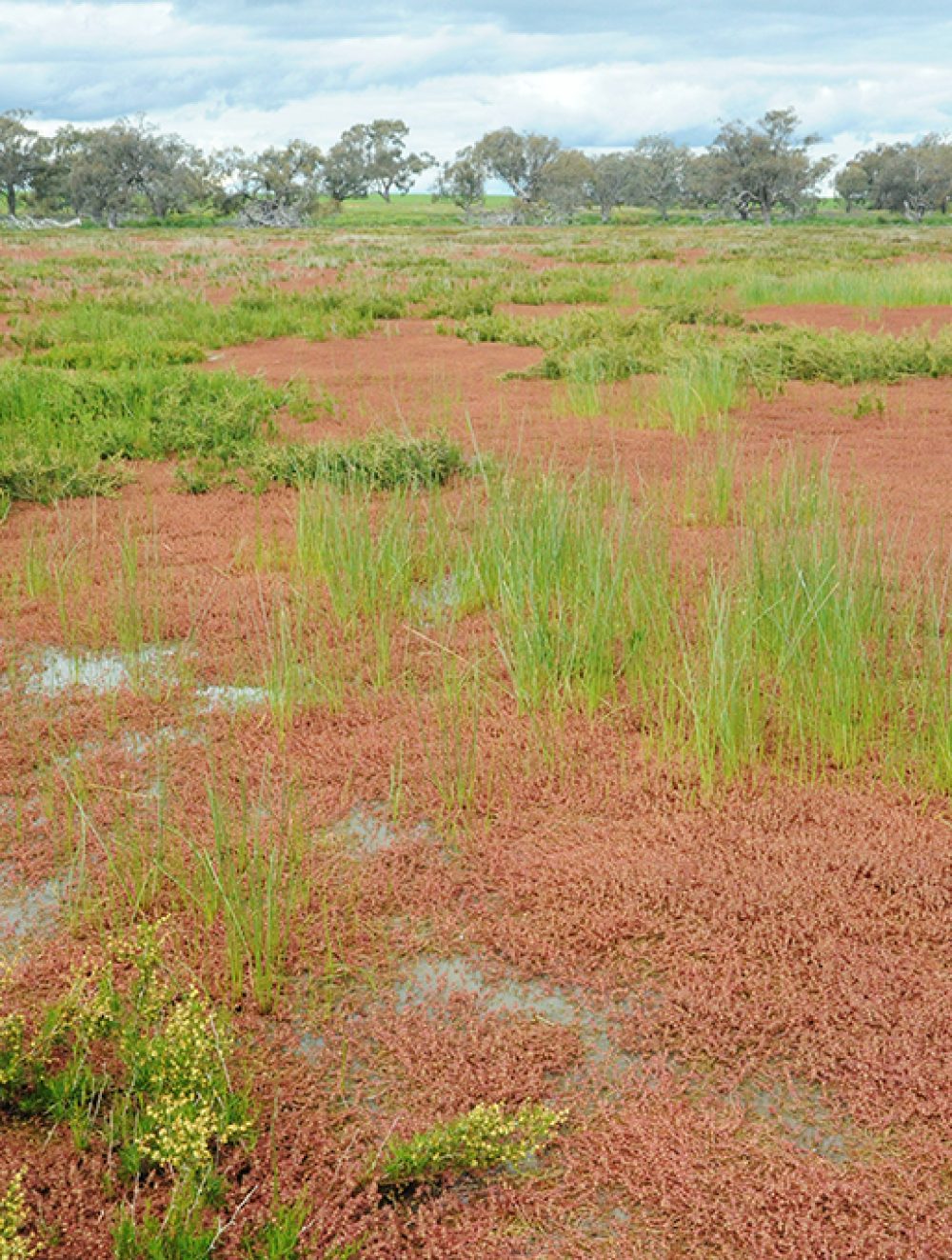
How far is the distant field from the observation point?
2.58m

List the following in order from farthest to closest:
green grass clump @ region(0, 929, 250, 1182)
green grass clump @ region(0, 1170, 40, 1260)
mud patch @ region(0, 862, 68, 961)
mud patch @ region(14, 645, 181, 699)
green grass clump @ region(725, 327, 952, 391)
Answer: green grass clump @ region(725, 327, 952, 391)
mud patch @ region(14, 645, 181, 699)
mud patch @ region(0, 862, 68, 961)
green grass clump @ region(0, 929, 250, 1182)
green grass clump @ region(0, 1170, 40, 1260)

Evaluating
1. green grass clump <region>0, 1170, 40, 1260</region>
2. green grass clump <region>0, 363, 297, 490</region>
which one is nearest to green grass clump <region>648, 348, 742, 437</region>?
green grass clump <region>0, 363, 297, 490</region>

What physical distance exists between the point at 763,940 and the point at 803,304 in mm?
19844

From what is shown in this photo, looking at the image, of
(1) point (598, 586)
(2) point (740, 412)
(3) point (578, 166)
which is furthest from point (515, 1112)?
(3) point (578, 166)

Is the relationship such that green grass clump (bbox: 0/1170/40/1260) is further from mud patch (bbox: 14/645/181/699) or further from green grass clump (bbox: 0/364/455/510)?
green grass clump (bbox: 0/364/455/510)

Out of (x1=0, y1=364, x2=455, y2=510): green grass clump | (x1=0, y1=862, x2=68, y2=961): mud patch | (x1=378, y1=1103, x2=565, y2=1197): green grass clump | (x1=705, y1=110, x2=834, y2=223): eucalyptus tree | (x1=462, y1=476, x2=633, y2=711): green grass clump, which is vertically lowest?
(x1=378, y1=1103, x2=565, y2=1197): green grass clump

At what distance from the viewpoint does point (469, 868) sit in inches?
156

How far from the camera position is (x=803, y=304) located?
2120cm

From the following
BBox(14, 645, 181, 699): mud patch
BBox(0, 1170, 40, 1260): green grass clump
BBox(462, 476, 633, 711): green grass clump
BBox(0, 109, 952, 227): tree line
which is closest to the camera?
BBox(0, 1170, 40, 1260): green grass clump

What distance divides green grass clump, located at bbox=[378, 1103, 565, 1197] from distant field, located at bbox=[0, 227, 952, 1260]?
11 millimetres

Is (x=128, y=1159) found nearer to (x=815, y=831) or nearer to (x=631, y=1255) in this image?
(x=631, y=1255)

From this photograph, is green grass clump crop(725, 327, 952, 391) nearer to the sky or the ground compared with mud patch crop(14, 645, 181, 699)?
nearer to the sky

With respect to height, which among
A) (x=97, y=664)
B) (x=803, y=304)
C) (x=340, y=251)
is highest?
(x=340, y=251)

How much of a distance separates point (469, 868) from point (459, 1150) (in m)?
1.40
